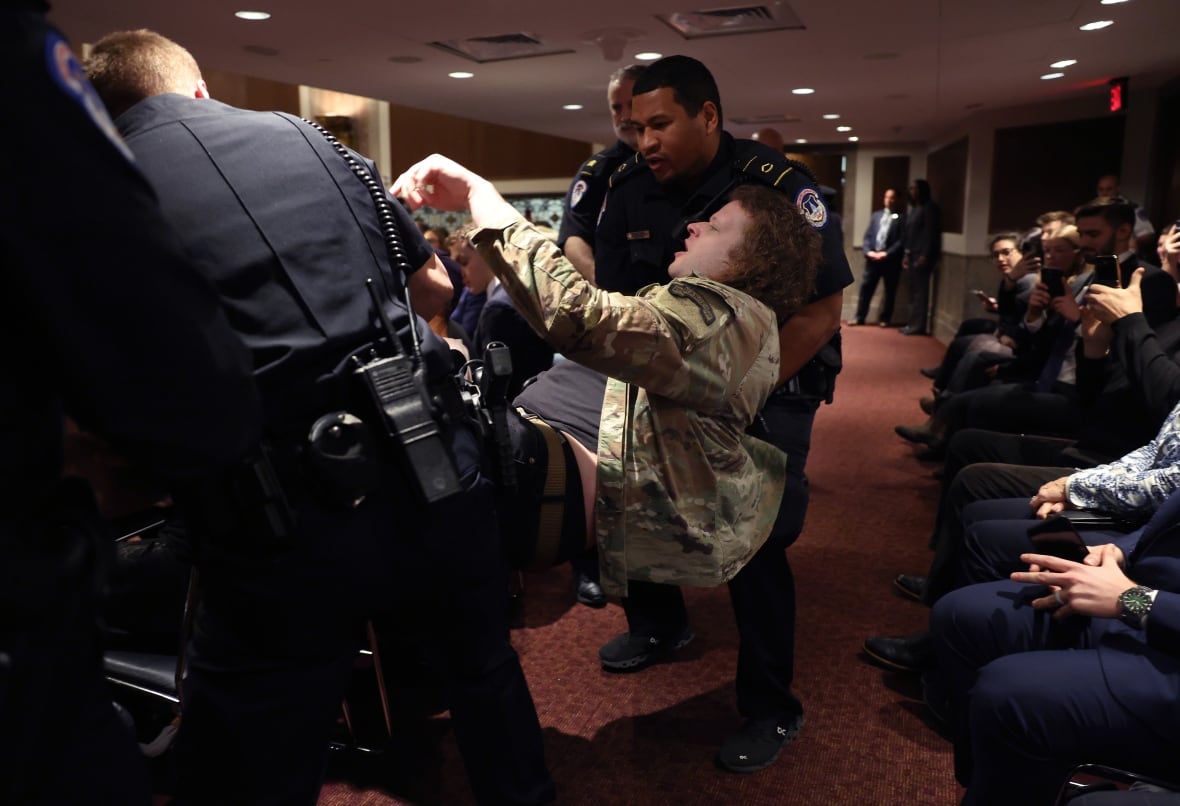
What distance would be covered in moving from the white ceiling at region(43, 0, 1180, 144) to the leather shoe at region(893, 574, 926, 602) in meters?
3.14

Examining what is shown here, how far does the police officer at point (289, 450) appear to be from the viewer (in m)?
1.04

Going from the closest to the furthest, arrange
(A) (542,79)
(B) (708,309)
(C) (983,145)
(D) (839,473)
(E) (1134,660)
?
(E) (1134,660), (B) (708,309), (D) (839,473), (A) (542,79), (C) (983,145)

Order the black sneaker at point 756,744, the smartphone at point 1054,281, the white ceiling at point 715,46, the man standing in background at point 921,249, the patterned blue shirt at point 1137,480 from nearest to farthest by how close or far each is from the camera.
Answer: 1. the patterned blue shirt at point 1137,480
2. the black sneaker at point 756,744
3. the smartphone at point 1054,281
4. the white ceiling at point 715,46
5. the man standing in background at point 921,249

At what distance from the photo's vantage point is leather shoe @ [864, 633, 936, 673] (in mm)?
2266

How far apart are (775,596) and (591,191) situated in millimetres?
1380

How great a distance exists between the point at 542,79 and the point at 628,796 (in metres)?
6.03

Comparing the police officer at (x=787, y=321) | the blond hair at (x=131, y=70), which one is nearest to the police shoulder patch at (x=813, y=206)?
the police officer at (x=787, y=321)

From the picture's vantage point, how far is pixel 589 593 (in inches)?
109

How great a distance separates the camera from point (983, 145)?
8805 mm

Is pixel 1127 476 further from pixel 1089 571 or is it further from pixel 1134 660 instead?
pixel 1134 660

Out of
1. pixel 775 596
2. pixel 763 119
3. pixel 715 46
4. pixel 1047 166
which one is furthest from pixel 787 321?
pixel 763 119

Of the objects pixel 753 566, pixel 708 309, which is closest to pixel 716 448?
pixel 708 309

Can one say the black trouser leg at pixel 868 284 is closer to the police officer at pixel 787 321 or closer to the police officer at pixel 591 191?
the police officer at pixel 591 191

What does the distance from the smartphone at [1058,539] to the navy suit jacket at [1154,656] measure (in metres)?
0.27
